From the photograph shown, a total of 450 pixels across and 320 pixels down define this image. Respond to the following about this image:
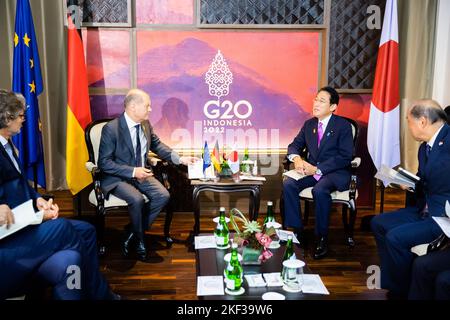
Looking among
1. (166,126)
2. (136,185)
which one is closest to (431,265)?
(136,185)

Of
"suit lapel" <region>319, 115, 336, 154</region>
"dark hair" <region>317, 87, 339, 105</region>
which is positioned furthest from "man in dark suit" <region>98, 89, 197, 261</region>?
"dark hair" <region>317, 87, 339, 105</region>

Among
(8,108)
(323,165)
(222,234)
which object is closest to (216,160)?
(323,165)

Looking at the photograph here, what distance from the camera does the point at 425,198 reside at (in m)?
3.46

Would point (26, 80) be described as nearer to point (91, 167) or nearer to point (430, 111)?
point (91, 167)

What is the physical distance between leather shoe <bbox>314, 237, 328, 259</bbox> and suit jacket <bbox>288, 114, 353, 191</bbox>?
1.45 feet

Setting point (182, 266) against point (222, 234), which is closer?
point (222, 234)

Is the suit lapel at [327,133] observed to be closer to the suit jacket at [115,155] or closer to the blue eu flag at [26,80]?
the suit jacket at [115,155]

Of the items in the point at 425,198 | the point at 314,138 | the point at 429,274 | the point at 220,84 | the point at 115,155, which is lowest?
the point at 429,274

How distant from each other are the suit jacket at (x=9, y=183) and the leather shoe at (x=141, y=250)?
1.19m

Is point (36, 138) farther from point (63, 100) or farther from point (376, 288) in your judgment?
point (376, 288)

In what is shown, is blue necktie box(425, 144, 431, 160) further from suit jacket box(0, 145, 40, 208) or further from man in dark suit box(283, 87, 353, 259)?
suit jacket box(0, 145, 40, 208)

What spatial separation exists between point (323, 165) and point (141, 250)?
1638mm
